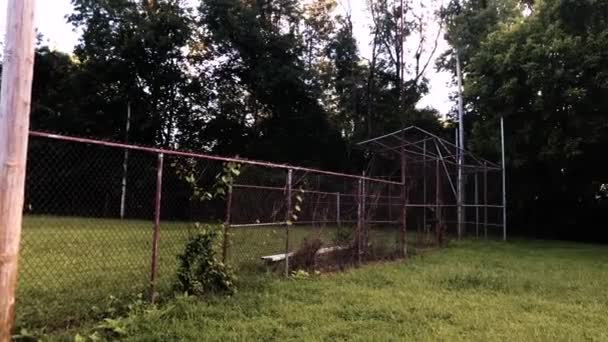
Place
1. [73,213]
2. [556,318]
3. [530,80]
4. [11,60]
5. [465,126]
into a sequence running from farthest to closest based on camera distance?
[465,126] → [530,80] → [73,213] → [556,318] → [11,60]

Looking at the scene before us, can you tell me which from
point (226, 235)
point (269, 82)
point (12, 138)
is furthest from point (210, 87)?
point (12, 138)

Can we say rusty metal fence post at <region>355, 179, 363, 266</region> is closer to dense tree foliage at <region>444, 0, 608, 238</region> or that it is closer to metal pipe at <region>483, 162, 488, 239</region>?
dense tree foliage at <region>444, 0, 608, 238</region>

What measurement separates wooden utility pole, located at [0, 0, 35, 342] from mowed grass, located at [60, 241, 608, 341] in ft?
3.97

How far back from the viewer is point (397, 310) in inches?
246

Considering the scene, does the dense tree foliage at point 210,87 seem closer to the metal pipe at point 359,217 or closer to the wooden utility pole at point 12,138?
the metal pipe at point 359,217

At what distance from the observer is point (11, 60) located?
3740 mm

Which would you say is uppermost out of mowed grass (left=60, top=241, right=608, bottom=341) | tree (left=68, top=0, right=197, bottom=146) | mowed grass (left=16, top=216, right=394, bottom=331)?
tree (left=68, top=0, right=197, bottom=146)

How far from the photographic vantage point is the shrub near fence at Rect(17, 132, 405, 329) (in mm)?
5852

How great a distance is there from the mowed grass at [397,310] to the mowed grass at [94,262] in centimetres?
65

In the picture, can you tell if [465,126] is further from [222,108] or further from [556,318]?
[556,318]

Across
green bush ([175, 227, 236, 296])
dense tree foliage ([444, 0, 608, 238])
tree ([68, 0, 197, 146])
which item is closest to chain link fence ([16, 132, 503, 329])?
green bush ([175, 227, 236, 296])

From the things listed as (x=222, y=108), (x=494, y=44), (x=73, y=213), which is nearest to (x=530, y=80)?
(x=494, y=44)

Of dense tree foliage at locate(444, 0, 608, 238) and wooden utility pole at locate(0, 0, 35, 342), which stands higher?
dense tree foliage at locate(444, 0, 608, 238)

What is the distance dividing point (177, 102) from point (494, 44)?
16171 millimetres
